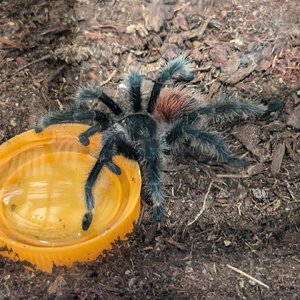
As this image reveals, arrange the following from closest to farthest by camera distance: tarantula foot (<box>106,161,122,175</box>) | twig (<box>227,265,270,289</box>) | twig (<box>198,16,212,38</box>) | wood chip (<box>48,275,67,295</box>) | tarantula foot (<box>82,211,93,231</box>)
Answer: twig (<box>227,265,270,289</box>) < wood chip (<box>48,275,67,295</box>) < tarantula foot (<box>82,211,93,231</box>) < tarantula foot (<box>106,161,122,175</box>) < twig (<box>198,16,212,38</box>)

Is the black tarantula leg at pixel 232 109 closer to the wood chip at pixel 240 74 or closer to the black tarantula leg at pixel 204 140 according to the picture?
the black tarantula leg at pixel 204 140

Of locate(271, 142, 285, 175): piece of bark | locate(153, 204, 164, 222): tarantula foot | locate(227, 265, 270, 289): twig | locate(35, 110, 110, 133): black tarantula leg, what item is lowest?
locate(227, 265, 270, 289): twig

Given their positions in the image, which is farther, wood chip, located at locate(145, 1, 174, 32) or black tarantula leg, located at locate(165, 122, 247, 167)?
wood chip, located at locate(145, 1, 174, 32)

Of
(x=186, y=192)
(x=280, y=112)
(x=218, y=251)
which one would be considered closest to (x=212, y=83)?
(x=280, y=112)

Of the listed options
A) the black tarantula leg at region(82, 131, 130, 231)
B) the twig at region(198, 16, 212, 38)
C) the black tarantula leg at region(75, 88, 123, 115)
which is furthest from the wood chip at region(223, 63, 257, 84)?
the black tarantula leg at region(82, 131, 130, 231)

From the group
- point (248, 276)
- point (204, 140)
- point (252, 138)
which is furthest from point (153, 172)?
point (248, 276)

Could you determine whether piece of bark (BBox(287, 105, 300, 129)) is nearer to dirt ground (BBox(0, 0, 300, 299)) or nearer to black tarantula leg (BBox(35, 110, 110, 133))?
dirt ground (BBox(0, 0, 300, 299))

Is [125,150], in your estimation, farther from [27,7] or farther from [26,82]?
[27,7]
